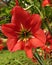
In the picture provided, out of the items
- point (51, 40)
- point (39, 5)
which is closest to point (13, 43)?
point (51, 40)

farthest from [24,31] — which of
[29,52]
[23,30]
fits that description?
[29,52]

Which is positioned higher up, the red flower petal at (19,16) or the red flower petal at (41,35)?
the red flower petal at (19,16)

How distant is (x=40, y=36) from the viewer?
0.69 meters

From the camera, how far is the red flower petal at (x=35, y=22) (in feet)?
2.19

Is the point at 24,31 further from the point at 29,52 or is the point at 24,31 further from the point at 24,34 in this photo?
the point at 29,52

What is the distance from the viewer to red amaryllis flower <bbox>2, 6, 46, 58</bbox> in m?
0.68

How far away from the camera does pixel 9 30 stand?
0.73 m

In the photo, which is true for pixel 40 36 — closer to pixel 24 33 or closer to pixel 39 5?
pixel 24 33

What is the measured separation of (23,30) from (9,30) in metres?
0.05

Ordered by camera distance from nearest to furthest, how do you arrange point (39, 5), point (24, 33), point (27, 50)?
point (27, 50), point (24, 33), point (39, 5)

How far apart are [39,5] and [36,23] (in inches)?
9.3

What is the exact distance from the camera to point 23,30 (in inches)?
30.1

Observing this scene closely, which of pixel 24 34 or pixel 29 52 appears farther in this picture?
pixel 24 34

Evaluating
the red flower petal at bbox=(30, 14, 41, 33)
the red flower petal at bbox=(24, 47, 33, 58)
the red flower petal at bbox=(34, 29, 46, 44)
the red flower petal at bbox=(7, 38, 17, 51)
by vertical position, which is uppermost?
the red flower petal at bbox=(30, 14, 41, 33)
